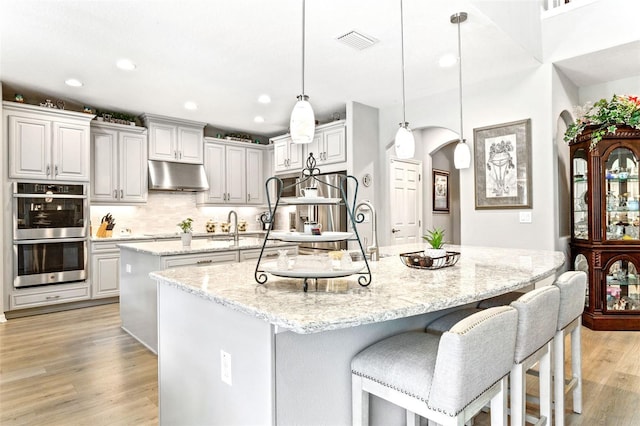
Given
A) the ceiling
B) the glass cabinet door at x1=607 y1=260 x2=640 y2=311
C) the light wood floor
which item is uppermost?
the ceiling

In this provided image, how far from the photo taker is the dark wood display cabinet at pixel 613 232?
3.65 metres

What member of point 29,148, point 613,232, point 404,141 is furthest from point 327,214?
point 29,148

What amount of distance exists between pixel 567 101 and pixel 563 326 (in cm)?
326

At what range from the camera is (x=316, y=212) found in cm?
554

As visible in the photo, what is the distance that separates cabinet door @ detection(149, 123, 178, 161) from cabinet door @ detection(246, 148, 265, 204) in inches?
53.7

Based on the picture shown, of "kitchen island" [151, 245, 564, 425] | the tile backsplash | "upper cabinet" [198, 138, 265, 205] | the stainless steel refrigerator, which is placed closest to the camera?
"kitchen island" [151, 245, 564, 425]

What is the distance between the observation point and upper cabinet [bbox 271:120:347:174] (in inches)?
205

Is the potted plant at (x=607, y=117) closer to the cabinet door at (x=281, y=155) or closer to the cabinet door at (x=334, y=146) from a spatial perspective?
the cabinet door at (x=334, y=146)

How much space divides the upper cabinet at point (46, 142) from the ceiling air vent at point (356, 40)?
3568 mm

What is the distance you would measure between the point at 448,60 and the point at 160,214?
4.69m

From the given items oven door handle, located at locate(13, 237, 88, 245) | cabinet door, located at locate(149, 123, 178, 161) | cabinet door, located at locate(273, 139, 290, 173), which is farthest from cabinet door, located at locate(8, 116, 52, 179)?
cabinet door, located at locate(273, 139, 290, 173)

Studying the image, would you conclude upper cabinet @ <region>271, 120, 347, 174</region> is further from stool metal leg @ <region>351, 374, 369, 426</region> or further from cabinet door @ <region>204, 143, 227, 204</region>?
stool metal leg @ <region>351, 374, 369, 426</region>

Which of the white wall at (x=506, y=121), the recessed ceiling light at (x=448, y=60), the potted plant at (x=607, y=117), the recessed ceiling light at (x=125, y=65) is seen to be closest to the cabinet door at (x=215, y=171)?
the recessed ceiling light at (x=125, y=65)

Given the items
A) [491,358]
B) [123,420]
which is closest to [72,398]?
[123,420]
